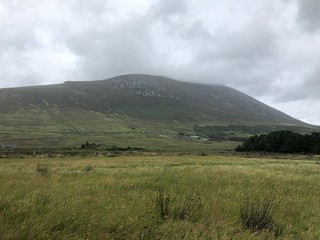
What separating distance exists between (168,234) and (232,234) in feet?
4.39

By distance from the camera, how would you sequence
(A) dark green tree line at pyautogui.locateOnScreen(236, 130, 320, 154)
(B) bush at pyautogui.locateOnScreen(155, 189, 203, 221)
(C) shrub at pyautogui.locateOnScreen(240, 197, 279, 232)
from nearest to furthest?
(C) shrub at pyautogui.locateOnScreen(240, 197, 279, 232) → (B) bush at pyautogui.locateOnScreen(155, 189, 203, 221) → (A) dark green tree line at pyautogui.locateOnScreen(236, 130, 320, 154)

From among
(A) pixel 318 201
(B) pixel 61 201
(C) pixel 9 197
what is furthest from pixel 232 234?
(A) pixel 318 201

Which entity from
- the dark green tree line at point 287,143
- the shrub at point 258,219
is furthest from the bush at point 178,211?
the dark green tree line at point 287,143

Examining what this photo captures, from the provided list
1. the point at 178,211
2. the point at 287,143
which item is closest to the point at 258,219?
the point at 178,211

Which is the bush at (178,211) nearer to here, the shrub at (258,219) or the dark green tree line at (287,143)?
the shrub at (258,219)

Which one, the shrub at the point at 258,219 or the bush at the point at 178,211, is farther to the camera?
the bush at the point at 178,211

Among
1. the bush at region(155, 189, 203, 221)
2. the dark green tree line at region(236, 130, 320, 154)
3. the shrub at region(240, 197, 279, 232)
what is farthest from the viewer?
the dark green tree line at region(236, 130, 320, 154)

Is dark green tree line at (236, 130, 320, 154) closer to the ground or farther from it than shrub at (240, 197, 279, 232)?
farther from it

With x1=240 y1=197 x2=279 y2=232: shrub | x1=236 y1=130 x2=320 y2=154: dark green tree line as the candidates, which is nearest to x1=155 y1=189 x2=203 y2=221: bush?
x1=240 y1=197 x2=279 y2=232: shrub

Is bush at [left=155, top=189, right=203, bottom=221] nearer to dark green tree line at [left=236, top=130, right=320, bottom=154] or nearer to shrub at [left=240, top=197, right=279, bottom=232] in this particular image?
shrub at [left=240, top=197, right=279, bottom=232]

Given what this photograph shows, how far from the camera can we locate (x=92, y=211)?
7.53 metres

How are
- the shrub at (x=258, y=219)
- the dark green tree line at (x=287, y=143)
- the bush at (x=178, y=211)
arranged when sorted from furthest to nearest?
the dark green tree line at (x=287, y=143)
the bush at (x=178, y=211)
the shrub at (x=258, y=219)

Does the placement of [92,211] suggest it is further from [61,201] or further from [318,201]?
[318,201]

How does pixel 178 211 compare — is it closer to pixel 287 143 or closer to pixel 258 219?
pixel 258 219
